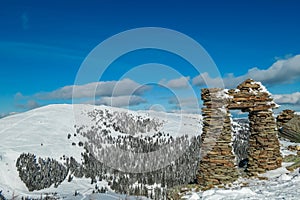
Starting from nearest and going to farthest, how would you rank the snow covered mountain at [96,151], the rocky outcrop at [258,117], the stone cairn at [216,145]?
the stone cairn at [216,145]
the rocky outcrop at [258,117]
the snow covered mountain at [96,151]

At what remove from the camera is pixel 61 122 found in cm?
4759

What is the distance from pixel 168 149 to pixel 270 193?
3639 centimetres

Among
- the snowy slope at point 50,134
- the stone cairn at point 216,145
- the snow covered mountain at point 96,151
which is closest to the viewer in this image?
the stone cairn at point 216,145

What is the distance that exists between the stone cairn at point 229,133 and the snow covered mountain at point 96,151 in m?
1.17

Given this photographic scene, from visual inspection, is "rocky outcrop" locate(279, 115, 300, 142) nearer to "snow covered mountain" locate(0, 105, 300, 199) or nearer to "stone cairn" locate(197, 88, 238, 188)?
"snow covered mountain" locate(0, 105, 300, 199)

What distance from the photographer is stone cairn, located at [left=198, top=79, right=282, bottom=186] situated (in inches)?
675

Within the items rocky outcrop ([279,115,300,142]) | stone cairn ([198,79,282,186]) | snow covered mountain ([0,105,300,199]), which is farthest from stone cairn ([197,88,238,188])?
rocky outcrop ([279,115,300,142])

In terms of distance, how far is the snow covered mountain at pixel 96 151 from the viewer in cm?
3009

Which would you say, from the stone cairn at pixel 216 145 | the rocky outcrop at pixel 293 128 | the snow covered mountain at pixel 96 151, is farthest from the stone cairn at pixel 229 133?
the snow covered mountain at pixel 96 151

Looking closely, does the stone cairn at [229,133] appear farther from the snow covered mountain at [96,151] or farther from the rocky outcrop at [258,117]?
the snow covered mountain at [96,151]

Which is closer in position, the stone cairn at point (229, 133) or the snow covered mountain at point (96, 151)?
the stone cairn at point (229, 133)

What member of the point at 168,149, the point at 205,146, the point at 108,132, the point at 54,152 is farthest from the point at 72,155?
the point at 205,146

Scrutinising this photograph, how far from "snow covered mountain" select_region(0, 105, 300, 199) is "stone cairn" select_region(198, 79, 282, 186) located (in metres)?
1.17

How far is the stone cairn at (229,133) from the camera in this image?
17.1m
